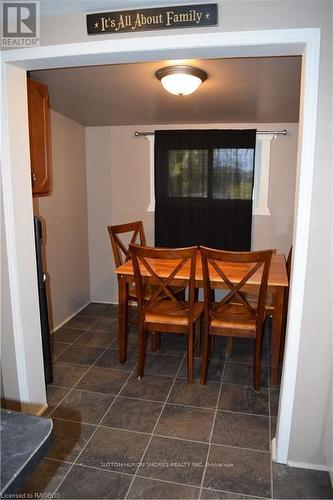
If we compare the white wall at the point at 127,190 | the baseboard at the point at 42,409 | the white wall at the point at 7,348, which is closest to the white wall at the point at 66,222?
the white wall at the point at 127,190

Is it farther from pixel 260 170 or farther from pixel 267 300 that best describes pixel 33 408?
pixel 260 170

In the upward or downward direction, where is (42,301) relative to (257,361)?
upward

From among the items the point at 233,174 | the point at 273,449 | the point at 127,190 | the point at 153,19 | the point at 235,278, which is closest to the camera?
the point at 153,19

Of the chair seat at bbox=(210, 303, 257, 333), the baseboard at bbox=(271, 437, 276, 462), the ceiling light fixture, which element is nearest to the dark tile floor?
the baseboard at bbox=(271, 437, 276, 462)

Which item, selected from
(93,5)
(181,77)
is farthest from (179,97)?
→ (93,5)

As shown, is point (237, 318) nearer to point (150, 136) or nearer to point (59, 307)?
point (59, 307)

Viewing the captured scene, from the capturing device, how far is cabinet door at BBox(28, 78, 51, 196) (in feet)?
7.04

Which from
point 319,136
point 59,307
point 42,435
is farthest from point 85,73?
point 59,307

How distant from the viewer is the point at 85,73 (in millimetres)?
2170

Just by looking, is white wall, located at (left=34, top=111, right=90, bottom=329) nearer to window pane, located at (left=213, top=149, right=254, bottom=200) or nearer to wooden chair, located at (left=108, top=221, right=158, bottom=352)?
wooden chair, located at (left=108, top=221, right=158, bottom=352)

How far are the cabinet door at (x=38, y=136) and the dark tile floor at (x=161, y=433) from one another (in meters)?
1.43

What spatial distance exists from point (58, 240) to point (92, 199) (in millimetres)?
817

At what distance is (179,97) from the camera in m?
2.72

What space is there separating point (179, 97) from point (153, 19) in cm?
121
